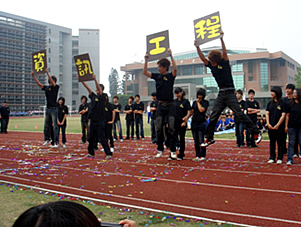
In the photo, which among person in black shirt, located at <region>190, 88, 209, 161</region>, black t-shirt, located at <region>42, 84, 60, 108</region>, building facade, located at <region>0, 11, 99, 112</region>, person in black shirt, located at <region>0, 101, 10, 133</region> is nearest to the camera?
person in black shirt, located at <region>190, 88, 209, 161</region>

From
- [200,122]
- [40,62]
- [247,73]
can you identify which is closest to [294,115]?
[200,122]

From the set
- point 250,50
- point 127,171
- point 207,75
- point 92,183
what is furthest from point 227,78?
point 250,50

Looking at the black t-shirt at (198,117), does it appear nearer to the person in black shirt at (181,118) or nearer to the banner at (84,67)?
the person in black shirt at (181,118)

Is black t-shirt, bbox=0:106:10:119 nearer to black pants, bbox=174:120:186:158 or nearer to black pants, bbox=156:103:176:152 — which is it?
black pants, bbox=156:103:176:152

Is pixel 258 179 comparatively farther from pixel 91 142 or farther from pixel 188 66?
pixel 188 66

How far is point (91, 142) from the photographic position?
8055mm

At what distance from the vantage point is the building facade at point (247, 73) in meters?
83.8

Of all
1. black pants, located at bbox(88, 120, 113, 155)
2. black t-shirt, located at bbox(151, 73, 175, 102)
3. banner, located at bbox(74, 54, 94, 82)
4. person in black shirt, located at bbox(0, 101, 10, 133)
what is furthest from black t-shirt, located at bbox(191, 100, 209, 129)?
person in black shirt, located at bbox(0, 101, 10, 133)

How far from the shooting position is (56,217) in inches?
33.1

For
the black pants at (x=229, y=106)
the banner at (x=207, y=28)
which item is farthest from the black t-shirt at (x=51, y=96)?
the black pants at (x=229, y=106)

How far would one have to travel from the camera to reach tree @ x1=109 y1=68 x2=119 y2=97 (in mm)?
129625

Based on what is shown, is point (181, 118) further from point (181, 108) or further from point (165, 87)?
point (165, 87)

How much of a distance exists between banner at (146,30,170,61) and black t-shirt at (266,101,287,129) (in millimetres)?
3009

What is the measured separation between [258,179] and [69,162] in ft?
14.8
